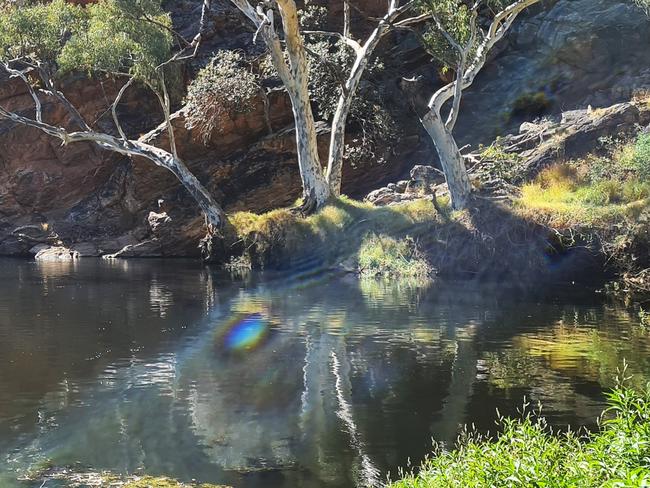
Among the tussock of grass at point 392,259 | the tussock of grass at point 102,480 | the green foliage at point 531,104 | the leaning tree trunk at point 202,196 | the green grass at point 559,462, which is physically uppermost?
the green foliage at point 531,104

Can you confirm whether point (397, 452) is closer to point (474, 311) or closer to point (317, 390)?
point (317, 390)

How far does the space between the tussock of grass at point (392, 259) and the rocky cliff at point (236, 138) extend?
10132 mm

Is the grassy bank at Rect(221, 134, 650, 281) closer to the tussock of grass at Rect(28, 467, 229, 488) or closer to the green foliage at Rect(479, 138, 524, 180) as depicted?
the green foliage at Rect(479, 138, 524, 180)

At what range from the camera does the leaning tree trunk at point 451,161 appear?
27016 millimetres

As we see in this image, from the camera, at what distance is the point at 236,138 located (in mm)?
38969

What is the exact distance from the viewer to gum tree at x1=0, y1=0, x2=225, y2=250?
31.8 meters

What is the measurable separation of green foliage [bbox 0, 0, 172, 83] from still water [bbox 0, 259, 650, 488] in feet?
44.5

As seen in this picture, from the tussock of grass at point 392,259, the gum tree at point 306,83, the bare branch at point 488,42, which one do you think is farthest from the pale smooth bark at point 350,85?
the bare branch at point 488,42

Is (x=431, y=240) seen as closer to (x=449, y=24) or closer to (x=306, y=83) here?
(x=449, y=24)

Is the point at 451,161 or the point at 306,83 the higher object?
the point at 306,83

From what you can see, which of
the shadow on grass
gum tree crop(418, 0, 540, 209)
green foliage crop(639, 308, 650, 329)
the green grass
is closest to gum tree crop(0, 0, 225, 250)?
the shadow on grass

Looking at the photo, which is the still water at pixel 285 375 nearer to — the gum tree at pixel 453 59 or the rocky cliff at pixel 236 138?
the gum tree at pixel 453 59

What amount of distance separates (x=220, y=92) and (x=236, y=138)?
149 inches

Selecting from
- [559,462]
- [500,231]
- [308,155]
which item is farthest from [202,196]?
[559,462]
